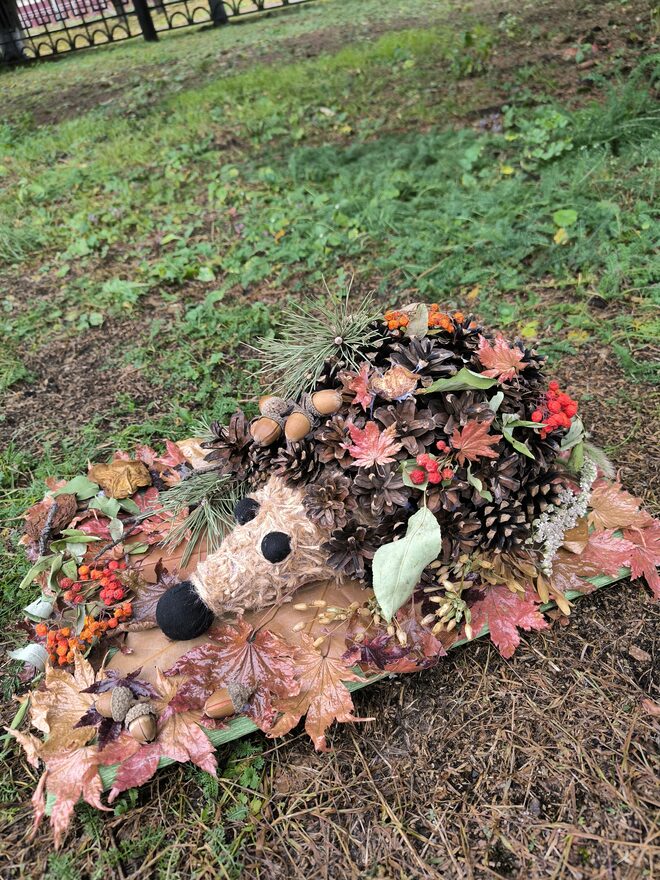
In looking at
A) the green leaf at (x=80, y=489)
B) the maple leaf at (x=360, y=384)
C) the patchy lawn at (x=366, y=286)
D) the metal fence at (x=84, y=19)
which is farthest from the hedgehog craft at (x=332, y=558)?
the metal fence at (x=84, y=19)

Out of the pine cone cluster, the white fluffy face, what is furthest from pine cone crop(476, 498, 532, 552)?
the white fluffy face

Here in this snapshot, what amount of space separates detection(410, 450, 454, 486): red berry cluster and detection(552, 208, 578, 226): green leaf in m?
2.37

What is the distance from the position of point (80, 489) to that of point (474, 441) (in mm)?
1588

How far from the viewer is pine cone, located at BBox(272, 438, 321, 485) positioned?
190cm

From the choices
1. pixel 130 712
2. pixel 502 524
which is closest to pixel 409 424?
pixel 502 524

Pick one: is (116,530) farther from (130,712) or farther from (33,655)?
(130,712)

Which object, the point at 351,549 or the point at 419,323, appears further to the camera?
the point at 419,323

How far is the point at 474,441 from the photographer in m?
1.75

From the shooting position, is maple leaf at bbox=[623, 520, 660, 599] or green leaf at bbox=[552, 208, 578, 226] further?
green leaf at bbox=[552, 208, 578, 226]

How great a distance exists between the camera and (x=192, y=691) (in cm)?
183

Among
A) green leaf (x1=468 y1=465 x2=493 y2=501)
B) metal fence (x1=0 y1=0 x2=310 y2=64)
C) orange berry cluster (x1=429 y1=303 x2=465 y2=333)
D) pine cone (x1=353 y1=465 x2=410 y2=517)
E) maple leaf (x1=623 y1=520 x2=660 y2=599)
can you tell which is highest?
metal fence (x1=0 y1=0 x2=310 y2=64)

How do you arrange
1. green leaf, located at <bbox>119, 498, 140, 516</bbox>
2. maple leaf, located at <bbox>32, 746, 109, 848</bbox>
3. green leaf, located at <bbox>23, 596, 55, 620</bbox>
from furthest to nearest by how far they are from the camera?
green leaf, located at <bbox>119, 498, 140, 516</bbox>, green leaf, located at <bbox>23, 596, 55, 620</bbox>, maple leaf, located at <bbox>32, 746, 109, 848</bbox>

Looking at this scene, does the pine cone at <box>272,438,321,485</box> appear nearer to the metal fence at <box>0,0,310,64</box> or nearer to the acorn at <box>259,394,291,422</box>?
the acorn at <box>259,394,291,422</box>

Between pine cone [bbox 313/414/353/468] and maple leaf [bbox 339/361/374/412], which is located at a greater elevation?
maple leaf [bbox 339/361/374/412]
